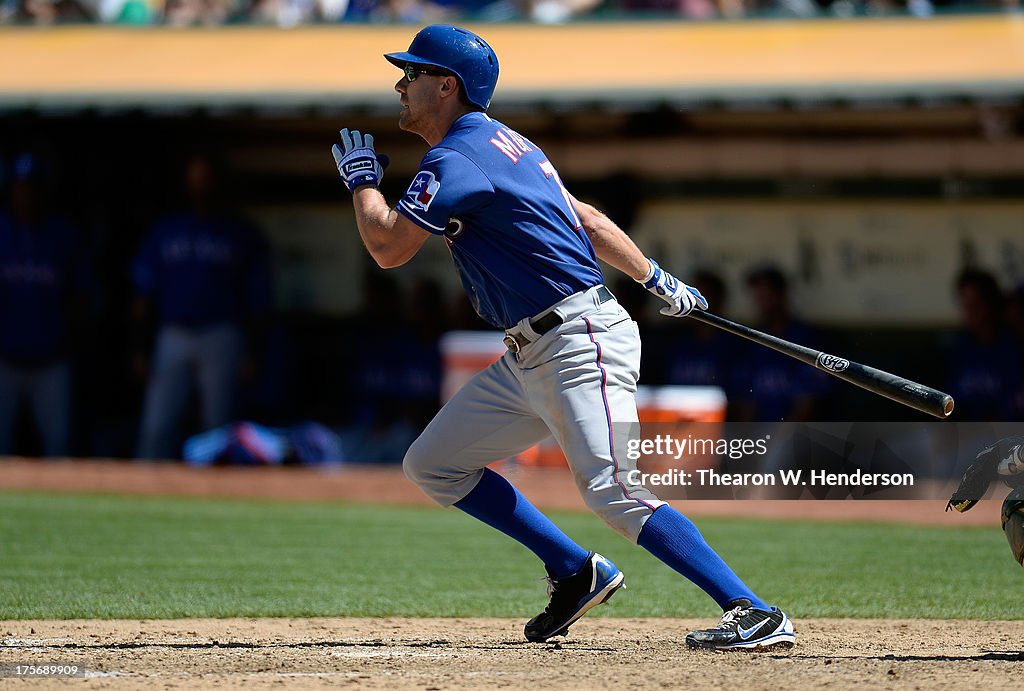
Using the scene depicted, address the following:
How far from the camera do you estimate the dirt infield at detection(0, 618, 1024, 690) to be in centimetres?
385

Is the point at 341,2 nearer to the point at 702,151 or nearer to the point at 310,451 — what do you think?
the point at 702,151

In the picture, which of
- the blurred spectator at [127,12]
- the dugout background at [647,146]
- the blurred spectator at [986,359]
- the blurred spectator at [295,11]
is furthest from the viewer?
the blurred spectator at [127,12]

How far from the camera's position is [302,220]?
1155cm

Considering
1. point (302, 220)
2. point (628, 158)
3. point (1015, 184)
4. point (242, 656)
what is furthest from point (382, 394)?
point (242, 656)

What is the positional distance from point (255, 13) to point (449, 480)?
8.09 m

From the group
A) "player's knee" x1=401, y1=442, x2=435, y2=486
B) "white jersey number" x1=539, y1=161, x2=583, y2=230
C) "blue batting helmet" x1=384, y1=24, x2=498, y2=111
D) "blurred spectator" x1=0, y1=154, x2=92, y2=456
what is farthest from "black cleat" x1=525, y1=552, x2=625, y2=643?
"blurred spectator" x1=0, y1=154, x2=92, y2=456

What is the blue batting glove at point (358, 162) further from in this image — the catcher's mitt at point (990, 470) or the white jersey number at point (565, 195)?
the catcher's mitt at point (990, 470)

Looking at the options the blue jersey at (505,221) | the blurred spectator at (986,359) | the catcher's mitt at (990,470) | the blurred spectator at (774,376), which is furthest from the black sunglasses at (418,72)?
the blurred spectator at (986,359)

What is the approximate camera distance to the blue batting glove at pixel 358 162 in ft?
14.1

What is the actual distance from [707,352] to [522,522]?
5624mm

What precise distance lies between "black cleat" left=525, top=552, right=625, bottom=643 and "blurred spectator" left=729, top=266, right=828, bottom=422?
515 centimetres

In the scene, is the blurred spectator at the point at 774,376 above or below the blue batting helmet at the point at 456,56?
below

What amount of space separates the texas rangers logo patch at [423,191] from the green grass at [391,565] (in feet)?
5.95

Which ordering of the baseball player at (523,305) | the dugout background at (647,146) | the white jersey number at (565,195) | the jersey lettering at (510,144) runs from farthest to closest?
1. the dugout background at (647,146)
2. the white jersey number at (565,195)
3. the jersey lettering at (510,144)
4. the baseball player at (523,305)
